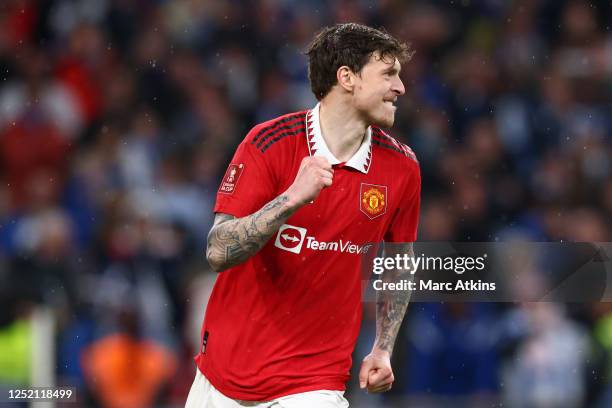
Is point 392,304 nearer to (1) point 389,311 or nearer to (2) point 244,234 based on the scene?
(1) point 389,311

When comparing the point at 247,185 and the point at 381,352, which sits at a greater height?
the point at 247,185

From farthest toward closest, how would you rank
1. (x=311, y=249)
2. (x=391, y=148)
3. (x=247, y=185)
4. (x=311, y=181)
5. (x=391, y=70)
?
(x=391, y=148) → (x=391, y=70) → (x=311, y=249) → (x=247, y=185) → (x=311, y=181)

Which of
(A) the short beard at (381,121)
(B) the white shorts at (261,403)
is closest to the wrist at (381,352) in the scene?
(B) the white shorts at (261,403)

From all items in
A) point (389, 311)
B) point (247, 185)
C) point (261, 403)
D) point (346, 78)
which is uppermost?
point (346, 78)

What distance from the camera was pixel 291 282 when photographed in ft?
12.6

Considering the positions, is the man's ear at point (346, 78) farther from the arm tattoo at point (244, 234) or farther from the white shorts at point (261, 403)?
the white shorts at point (261, 403)

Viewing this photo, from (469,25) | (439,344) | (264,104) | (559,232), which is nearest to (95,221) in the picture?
Answer: (264,104)

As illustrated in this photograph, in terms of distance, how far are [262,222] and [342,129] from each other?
0.61 meters

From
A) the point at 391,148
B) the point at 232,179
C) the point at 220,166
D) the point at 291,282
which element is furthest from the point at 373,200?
the point at 220,166

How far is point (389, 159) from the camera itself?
159 inches

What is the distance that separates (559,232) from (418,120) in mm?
1497

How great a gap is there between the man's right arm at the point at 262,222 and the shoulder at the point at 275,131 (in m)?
0.29

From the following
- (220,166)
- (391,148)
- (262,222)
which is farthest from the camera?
(220,166)

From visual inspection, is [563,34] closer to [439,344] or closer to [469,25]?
[469,25]
